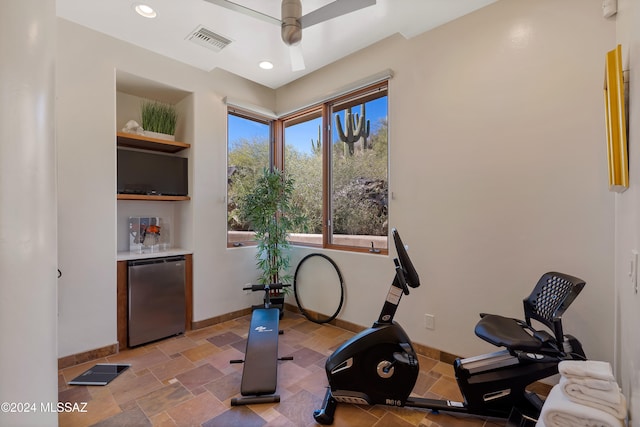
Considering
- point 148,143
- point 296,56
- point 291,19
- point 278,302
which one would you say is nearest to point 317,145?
point 296,56

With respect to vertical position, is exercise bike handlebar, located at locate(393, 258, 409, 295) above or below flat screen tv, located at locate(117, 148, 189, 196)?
below

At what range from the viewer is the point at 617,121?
1296mm

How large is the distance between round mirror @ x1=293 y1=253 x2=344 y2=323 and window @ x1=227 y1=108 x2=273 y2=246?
910 mm

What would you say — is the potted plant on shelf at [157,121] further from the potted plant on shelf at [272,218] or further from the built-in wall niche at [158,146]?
the potted plant on shelf at [272,218]

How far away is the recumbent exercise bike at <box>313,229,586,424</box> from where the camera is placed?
164 centimetres

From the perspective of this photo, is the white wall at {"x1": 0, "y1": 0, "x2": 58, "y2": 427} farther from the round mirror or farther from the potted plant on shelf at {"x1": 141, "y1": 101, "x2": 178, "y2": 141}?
the round mirror

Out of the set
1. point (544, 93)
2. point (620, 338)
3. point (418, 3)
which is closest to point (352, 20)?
point (418, 3)

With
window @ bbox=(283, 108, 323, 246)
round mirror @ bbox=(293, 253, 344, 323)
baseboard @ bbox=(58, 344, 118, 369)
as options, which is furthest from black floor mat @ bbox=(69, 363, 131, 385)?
window @ bbox=(283, 108, 323, 246)

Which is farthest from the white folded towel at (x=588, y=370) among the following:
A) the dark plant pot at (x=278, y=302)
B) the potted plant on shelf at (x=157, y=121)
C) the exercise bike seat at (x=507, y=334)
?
the potted plant on shelf at (x=157, y=121)

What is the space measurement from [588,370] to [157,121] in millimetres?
4091

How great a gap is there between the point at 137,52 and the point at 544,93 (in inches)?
146

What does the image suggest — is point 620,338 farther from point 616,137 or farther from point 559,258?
point 616,137

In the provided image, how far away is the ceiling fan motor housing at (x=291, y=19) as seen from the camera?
205 cm

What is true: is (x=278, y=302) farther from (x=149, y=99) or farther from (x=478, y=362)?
(x=149, y=99)
